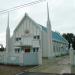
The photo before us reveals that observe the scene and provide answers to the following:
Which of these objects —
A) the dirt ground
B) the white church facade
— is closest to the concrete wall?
the dirt ground

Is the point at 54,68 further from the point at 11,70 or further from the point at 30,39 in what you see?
the point at 30,39

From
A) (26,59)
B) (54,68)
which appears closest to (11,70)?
(54,68)

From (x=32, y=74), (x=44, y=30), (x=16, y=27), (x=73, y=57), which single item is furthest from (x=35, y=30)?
(x=32, y=74)

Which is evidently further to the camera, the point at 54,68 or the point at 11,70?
the point at 54,68

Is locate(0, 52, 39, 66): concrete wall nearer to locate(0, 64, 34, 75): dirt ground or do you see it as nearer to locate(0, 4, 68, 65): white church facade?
locate(0, 64, 34, 75): dirt ground

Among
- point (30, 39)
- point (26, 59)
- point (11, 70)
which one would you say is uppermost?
point (30, 39)

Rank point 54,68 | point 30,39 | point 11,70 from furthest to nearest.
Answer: point 30,39 → point 54,68 → point 11,70

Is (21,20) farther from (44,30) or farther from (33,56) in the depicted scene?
(33,56)

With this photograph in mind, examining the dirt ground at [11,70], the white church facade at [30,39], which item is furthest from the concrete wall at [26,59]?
the white church facade at [30,39]

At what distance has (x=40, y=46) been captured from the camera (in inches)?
2013

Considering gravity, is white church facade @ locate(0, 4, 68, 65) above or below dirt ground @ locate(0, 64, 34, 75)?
above

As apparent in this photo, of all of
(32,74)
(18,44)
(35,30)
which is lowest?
(32,74)

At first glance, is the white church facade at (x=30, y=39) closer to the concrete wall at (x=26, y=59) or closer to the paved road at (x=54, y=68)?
the concrete wall at (x=26, y=59)

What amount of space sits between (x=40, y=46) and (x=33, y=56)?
23441 millimetres
